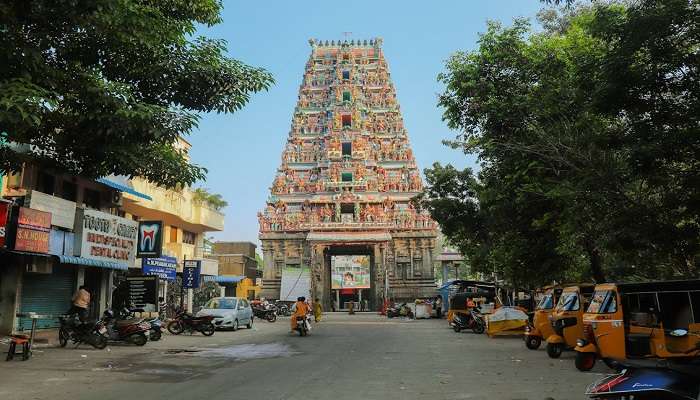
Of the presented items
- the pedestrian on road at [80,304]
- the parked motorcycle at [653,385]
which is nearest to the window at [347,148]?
the pedestrian on road at [80,304]

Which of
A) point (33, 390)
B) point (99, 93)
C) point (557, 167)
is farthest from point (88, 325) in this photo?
point (557, 167)

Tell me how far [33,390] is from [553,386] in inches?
307

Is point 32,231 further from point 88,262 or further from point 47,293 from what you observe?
point 47,293

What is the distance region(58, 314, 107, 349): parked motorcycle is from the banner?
101 feet

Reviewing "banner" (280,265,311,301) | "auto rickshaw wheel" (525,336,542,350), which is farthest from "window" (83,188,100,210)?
"banner" (280,265,311,301)

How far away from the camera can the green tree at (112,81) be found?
Result: 7.43 m

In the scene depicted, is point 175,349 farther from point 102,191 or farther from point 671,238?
point 671,238

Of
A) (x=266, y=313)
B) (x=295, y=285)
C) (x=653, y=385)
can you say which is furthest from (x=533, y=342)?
(x=295, y=285)

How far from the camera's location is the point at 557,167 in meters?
14.1

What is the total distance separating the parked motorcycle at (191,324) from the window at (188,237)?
41.3 ft

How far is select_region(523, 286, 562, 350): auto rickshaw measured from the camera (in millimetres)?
14845

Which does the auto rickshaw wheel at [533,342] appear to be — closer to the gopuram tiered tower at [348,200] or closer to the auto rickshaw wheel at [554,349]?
the auto rickshaw wheel at [554,349]

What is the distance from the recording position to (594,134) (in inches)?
432

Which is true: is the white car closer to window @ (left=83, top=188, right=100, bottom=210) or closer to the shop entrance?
window @ (left=83, top=188, right=100, bottom=210)
